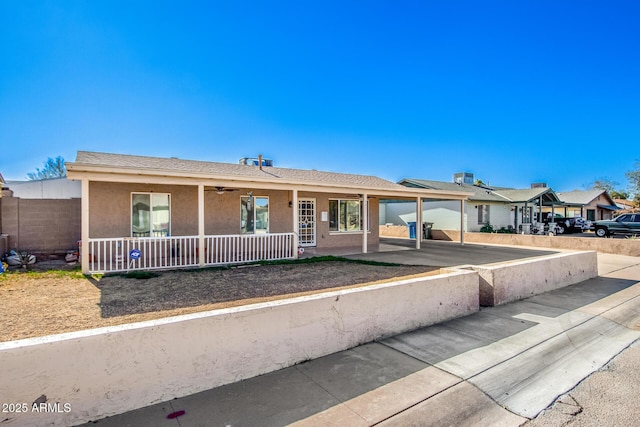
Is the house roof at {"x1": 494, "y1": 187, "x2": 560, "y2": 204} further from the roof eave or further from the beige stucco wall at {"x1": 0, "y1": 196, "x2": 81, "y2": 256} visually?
the beige stucco wall at {"x1": 0, "y1": 196, "x2": 81, "y2": 256}

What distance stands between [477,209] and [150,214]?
19.9 m

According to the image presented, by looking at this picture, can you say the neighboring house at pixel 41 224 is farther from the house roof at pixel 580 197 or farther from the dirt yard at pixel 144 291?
the house roof at pixel 580 197

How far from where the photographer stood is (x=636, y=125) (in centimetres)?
2527

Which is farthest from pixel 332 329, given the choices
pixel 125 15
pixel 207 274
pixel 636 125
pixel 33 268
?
pixel 636 125

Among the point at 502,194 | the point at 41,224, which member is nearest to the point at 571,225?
the point at 502,194

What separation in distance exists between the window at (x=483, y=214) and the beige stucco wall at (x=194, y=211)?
11.7 m

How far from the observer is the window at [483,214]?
71.5 ft

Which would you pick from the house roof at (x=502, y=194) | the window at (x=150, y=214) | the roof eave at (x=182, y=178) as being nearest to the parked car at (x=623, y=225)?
the house roof at (x=502, y=194)

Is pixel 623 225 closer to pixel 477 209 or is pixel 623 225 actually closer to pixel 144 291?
pixel 477 209

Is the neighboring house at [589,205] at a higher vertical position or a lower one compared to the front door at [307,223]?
higher

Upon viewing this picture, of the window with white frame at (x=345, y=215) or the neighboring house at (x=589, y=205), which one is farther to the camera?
the neighboring house at (x=589, y=205)

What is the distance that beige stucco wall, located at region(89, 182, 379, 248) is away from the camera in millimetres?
9484

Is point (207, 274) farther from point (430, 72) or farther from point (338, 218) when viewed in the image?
point (430, 72)

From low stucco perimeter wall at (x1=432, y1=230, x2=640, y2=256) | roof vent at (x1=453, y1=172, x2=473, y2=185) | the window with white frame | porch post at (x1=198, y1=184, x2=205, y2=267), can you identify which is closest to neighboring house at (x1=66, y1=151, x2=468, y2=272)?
porch post at (x1=198, y1=184, x2=205, y2=267)
